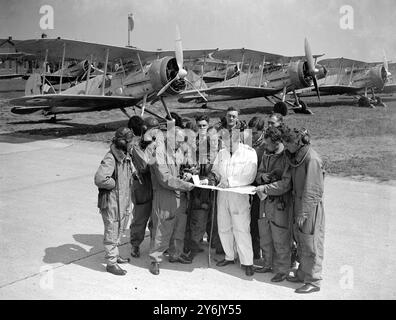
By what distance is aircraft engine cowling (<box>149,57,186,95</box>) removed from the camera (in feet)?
49.6

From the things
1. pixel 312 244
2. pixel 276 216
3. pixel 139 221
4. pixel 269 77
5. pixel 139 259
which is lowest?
pixel 139 259

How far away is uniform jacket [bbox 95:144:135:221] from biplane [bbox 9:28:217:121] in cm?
1083

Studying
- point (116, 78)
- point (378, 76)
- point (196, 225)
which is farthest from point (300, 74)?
point (196, 225)

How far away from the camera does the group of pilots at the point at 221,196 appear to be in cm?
365

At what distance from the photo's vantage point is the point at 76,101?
618 inches

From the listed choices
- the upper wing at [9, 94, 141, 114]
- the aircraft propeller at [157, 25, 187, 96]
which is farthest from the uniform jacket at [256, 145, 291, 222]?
the upper wing at [9, 94, 141, 114]

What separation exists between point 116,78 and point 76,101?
1962 millimetres

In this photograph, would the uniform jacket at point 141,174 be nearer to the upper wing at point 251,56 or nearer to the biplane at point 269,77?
the biplane at point 269,77

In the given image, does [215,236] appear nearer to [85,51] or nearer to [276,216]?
[276,216]

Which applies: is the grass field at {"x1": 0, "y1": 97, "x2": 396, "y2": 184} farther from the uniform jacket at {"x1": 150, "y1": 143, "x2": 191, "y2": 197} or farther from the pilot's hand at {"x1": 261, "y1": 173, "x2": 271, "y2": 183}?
the uniform jacket at {"x1": 150, "y1": 143, "x2": 191, "y2": 197}

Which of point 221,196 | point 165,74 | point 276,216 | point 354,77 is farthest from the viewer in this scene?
point 354,77

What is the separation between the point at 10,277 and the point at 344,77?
2747 cm
